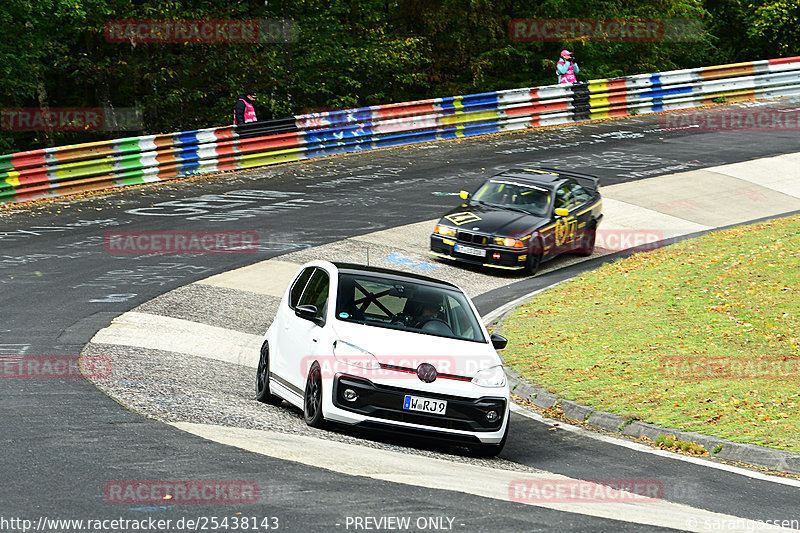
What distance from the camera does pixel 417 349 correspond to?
31.4 feet

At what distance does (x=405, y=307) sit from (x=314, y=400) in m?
1.40

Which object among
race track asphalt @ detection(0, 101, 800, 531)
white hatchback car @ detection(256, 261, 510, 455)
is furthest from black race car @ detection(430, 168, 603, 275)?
white hatchback car @ detection(256, 261, 510, 455)

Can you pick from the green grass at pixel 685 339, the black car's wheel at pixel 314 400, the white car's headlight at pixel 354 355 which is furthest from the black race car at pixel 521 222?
the white car's headlight at pixel 354 355

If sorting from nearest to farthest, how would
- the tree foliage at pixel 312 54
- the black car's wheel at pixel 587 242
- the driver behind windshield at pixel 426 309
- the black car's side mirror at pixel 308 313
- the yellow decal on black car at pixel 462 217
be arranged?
the black car's side mirror at pixel 308 313, the driver behind windshield at pixel 426 309, the yellow decal on black car at pixel 462 217, the black car's wheel at pixel 587 242, the tree foliage at pixel 312 54

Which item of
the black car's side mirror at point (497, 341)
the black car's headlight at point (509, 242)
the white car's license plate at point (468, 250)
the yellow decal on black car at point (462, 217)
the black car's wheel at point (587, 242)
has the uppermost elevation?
the black car's side mirror at point (497, 341)

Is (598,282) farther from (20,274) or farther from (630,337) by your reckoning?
(20,274)

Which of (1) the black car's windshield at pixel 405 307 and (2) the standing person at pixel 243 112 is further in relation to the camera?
(2) the standing person at pixel 243 112

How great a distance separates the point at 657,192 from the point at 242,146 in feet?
35.3

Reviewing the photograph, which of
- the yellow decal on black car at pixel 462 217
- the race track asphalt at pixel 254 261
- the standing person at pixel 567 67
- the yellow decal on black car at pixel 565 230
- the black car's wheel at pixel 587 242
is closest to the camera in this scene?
the race track asphalt at pixel 254 261

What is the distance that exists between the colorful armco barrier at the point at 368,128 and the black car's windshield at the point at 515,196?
28.2 feet

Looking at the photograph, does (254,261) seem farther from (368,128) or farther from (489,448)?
(368,128)

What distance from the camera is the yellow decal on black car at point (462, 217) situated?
19578 mm

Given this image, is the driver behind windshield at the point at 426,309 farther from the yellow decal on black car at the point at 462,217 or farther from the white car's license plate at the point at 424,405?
the yellow decal on black car at the point at 462,217

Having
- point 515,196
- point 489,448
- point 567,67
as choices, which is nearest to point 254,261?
point 515,196
